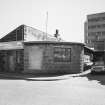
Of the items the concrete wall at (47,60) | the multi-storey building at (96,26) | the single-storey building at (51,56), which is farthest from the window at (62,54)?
the multi-storey building at (96,26)

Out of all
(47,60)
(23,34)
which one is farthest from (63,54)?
(23,34)

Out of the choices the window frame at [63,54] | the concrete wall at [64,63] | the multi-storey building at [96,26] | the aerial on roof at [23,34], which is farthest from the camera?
the multi-storey building at [96,26]

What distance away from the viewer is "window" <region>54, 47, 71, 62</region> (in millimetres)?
14834

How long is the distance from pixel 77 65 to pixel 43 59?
437 cm

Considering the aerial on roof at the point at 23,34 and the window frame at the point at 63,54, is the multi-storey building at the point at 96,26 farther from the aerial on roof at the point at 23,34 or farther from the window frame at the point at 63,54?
the window frame at the point at 63,54

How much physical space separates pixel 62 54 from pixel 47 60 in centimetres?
204

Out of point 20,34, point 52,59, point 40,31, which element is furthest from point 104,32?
point 52,59

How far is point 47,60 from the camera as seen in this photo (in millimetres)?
14617

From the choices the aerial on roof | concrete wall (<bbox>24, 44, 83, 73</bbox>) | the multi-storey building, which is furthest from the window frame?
the multi-storey building

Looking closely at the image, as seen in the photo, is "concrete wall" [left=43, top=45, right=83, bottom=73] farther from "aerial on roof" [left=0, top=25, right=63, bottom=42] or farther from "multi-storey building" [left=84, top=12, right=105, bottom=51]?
"multi-storey building" [left=84, top=12, right=105, bottom=51]

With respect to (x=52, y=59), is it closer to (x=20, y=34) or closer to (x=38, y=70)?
(x=38, y=70)

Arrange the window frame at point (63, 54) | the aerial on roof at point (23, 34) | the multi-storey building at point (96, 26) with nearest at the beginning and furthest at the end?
the window frame at point (63, 54) → the aerial on roof at point (23, 34) → the multi-storey building at point (96, 26)

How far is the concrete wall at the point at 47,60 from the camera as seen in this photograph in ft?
48.0

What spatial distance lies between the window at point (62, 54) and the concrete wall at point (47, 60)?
0.37m
